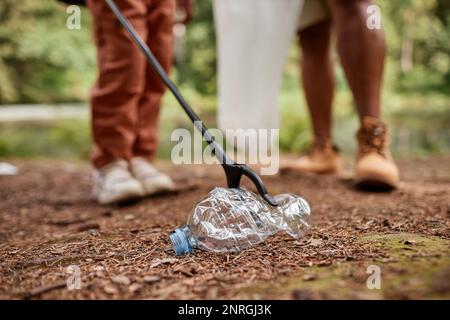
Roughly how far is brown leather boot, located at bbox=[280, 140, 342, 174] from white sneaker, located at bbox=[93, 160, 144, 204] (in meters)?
1.02

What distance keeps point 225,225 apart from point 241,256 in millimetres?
89

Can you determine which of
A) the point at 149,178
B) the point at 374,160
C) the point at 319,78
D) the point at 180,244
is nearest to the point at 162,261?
the point at 180,244

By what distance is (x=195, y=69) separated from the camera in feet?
35.1

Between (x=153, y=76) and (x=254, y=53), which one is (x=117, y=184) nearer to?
(x=153, y=76)

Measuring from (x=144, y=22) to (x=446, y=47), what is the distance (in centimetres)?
870

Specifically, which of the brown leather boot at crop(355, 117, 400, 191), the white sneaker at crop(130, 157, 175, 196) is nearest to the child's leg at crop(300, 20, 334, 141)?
the brown leather boot at crop(355, 117, 400, 191)

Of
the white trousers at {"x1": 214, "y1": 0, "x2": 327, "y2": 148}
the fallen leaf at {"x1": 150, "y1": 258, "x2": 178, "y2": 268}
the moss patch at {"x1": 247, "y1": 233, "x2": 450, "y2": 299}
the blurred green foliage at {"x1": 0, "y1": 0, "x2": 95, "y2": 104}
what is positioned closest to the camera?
the moss patch at {"x1": 247, "y1": 233, "x2": 450, "y2": 299}

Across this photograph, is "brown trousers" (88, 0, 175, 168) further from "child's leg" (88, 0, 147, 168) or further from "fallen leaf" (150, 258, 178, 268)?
"fallen leaf" (150, 258, 178, 268)

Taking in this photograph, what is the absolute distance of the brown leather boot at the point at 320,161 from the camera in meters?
2.78

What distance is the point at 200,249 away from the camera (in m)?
1.21

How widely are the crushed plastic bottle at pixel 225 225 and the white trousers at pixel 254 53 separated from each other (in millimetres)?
1515

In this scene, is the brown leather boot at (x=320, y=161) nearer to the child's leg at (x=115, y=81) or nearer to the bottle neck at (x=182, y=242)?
the child's leg at (x=115, y=81)

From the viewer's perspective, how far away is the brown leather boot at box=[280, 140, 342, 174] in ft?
9.11
